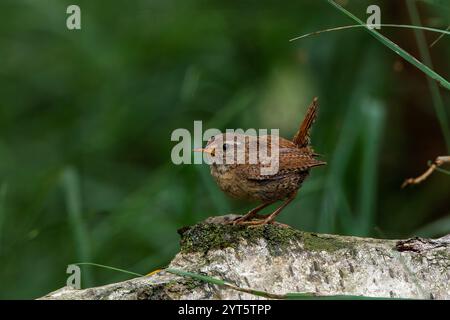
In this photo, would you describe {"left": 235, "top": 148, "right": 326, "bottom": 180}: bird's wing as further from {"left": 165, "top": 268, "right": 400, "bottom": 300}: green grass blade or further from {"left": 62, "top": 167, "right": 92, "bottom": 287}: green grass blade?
{"left": 165, "top": 268, "right": 400, "bottom": 300}: green grass blade

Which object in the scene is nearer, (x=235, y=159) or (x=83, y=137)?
(x=235, y=159)

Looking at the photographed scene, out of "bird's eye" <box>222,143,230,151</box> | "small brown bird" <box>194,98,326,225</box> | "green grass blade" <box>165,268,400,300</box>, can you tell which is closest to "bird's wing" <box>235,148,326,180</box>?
"small brown bird" <box>194,98,326,225</box>

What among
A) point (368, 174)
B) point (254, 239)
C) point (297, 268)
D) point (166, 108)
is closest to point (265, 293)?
point (297, 268)

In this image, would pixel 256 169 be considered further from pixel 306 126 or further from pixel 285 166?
pixel 306 126

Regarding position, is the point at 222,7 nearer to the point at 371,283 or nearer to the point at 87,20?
the point at 87,20

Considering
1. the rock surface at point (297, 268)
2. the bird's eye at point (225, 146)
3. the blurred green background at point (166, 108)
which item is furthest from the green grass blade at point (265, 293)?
the blurred green background at point (166, 108)
